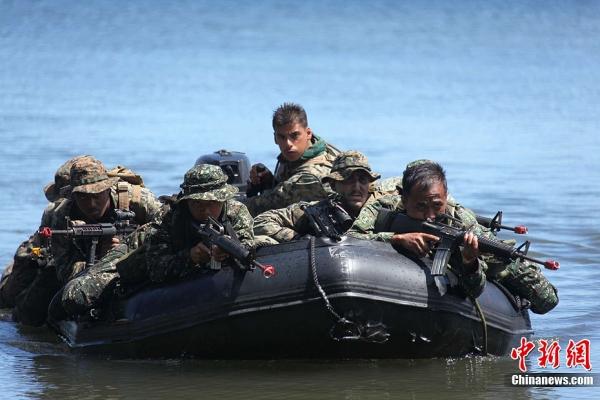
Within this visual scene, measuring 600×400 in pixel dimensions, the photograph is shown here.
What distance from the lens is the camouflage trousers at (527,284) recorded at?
11.5 m

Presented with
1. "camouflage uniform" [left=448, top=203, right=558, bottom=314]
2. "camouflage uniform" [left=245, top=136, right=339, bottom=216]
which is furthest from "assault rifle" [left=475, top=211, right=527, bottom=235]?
"camouflage uniform" [left=245, top=136, right=339, bottom=216]

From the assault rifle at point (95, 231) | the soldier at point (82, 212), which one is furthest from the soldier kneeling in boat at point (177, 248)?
the soldier at point (82, 212)

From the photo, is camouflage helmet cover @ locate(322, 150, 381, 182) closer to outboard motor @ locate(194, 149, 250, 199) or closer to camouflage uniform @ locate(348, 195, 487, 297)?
camouflage uniform @ locate(348, 195, 487, 297)

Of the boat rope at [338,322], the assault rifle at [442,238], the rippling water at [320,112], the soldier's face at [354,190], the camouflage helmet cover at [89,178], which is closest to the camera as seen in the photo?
the assault rifle at [442,238]

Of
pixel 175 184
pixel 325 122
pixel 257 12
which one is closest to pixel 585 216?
pixel 175 184

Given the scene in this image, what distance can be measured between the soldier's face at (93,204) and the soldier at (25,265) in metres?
0.84

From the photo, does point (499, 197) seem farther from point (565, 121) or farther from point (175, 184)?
point (565, 121)

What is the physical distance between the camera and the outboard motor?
573 inches

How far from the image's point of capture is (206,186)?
10.8 meters

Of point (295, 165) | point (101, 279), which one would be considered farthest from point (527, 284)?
point (101, 279)

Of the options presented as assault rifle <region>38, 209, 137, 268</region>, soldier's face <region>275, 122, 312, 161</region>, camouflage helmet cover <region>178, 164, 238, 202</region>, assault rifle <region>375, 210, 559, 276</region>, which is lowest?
assault rifle <region>375, 210, 559, 276</region>

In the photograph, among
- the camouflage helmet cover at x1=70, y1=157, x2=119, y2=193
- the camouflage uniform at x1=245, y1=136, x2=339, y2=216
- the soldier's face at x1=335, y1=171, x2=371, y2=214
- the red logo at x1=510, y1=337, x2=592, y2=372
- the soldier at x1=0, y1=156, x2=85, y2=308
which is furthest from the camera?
the soldier at x1=0, y1=156, x2=85, y2=308

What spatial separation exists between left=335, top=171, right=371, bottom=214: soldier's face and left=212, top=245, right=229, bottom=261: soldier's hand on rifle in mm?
1092

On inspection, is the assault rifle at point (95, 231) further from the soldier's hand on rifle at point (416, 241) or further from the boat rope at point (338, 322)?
the soldier's hand on rifle at point (416, 241)
